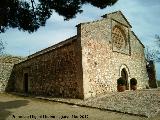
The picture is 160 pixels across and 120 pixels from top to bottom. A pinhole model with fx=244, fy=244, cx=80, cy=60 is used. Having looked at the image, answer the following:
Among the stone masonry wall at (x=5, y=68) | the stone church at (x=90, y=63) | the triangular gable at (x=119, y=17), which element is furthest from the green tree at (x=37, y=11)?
the stone masonry wall at (x=5, y=68)

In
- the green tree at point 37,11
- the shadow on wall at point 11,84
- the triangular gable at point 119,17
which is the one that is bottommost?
the shadow on wall at point 11,84

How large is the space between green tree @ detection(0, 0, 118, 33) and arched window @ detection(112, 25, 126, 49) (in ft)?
32.4

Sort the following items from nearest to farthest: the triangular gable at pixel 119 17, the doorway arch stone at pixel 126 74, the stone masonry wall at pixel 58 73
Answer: the stone masonry wall at pixel 58 73 → the triangular gable at pixel 119 17 → the doorway arch stone at pixel 126 74

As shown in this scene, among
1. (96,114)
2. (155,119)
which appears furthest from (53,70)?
(155,119)

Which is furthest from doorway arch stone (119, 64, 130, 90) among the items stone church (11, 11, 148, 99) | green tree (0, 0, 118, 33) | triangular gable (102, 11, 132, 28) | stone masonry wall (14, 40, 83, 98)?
green tree (0, 0, 118, 33)

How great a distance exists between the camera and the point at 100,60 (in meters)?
18.1

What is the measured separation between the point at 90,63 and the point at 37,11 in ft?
22.6

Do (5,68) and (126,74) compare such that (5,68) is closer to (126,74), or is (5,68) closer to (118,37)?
(118,37)

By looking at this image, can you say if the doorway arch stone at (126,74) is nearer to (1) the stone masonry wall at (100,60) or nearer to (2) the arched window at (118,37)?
(1) the stone masonry wall at (100,60)

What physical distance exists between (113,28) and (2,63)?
11.9m

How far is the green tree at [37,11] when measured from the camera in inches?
423

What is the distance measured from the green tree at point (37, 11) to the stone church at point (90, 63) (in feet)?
18.0

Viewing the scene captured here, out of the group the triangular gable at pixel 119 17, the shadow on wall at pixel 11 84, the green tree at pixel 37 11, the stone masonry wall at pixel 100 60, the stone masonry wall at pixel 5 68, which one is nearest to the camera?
the green tree at pixel 37 11

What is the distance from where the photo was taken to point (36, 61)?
21062mm
